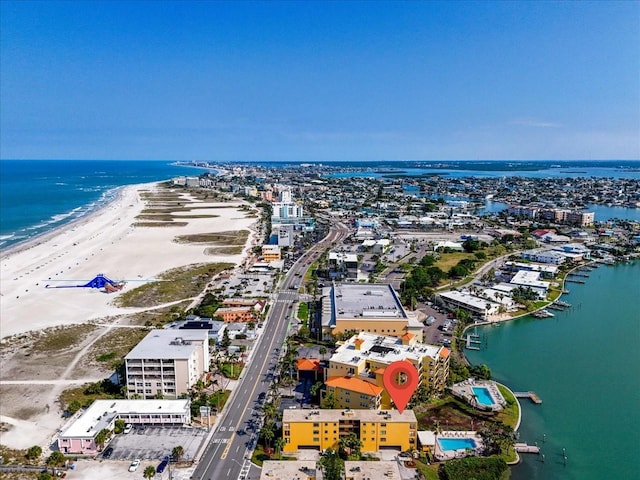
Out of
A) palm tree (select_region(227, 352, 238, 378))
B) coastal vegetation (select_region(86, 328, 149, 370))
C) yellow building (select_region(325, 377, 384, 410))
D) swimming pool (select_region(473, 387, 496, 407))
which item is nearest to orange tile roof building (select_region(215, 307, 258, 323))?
coastal vegetation (select_region(86, 328, 149, 370))

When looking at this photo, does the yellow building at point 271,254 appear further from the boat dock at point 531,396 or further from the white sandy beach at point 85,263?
the boat dock at point 531,396

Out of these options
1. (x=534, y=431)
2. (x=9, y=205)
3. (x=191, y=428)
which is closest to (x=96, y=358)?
(x=191, y=428)

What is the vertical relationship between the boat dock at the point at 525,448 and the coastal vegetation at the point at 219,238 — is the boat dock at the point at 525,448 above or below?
below

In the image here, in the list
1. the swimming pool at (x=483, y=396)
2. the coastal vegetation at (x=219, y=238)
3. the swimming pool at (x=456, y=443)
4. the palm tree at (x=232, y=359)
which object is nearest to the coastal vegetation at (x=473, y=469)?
the swimming pool at (x=456, y=443)

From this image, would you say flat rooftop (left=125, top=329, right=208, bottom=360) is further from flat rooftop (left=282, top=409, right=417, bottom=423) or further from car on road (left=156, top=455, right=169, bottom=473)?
flat rooftop (left=282, top=409, right=417, bottom=423)

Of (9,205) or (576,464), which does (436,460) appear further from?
(9,205)

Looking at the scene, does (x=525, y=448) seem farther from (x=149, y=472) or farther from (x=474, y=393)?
(x=149, y=472)

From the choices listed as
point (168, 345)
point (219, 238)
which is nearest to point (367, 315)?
point (168, 345)
